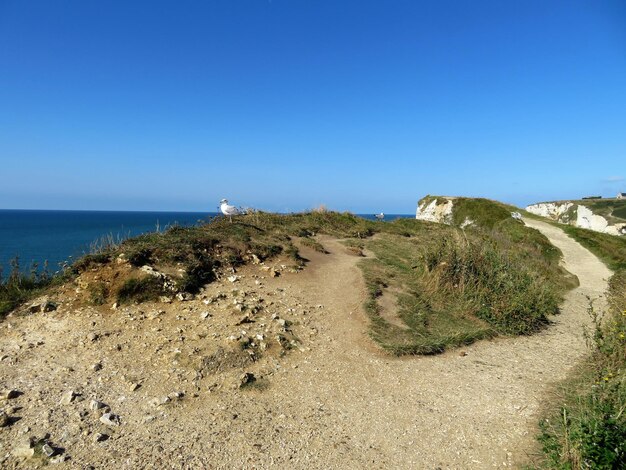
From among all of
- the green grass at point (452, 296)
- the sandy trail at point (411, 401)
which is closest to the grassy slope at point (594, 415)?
the sandy trail at point (411, 401)

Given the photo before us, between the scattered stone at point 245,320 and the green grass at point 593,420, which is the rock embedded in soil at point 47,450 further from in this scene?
the green grass at point 593,420

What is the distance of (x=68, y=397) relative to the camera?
5.95 m

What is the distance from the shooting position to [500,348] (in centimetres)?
959

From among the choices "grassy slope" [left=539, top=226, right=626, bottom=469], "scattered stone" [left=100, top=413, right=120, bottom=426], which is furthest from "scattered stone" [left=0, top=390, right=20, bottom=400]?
"grassy slope" [left=539, top=226, right=626, bottom=469]

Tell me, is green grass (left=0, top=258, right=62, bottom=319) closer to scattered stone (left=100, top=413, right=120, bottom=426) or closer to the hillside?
scattered stone (left=100, top=413, right=120, bottom=426)

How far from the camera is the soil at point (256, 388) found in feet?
17.1

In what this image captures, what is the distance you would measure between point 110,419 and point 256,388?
7.48 feet

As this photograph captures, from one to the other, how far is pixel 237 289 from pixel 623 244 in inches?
1039

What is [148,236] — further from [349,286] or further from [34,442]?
[34,442]

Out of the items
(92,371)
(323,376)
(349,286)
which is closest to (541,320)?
(349,286)

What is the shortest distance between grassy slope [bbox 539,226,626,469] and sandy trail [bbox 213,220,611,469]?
1.50 ft

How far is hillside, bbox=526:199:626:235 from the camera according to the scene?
38656mm

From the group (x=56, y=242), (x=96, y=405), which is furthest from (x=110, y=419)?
(x=56, y=242)

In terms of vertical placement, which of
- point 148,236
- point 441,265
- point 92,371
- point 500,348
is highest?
point 148,236
